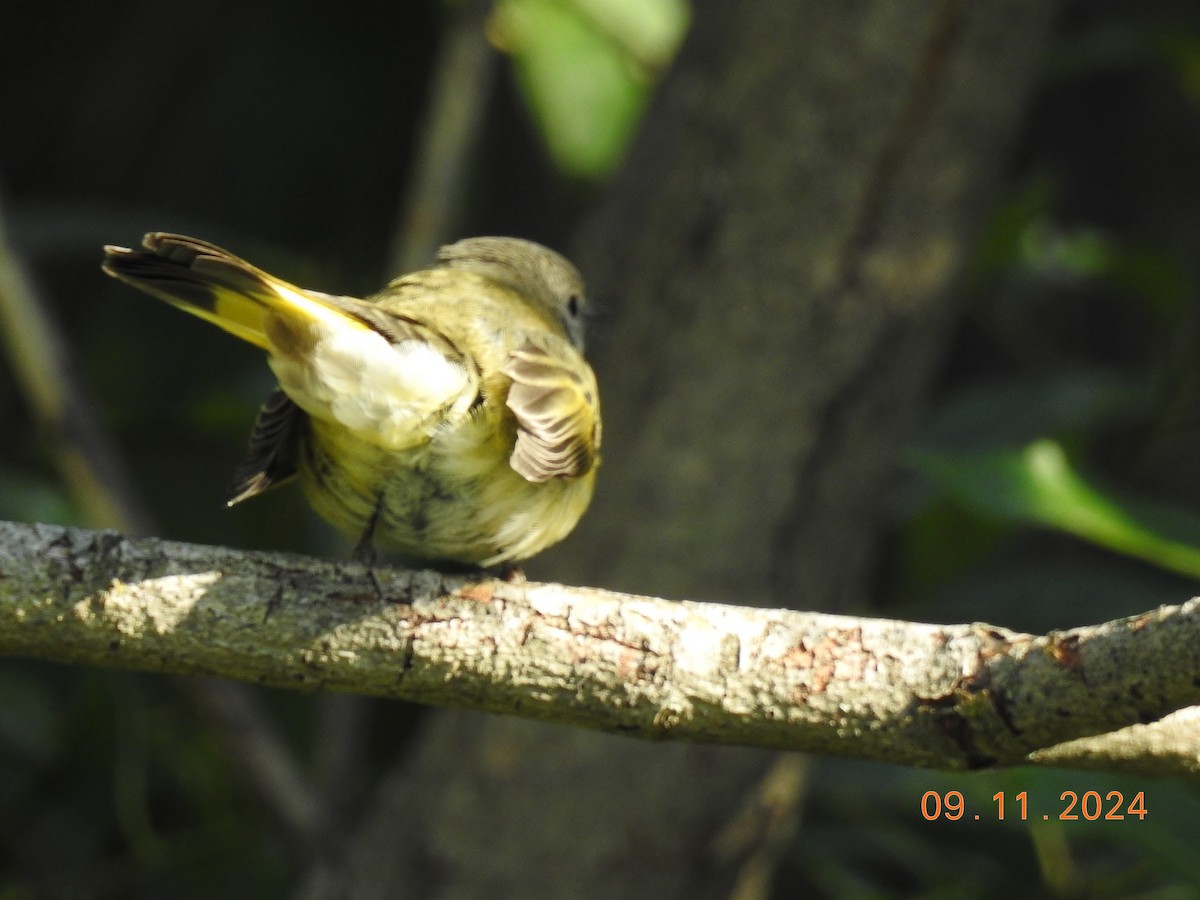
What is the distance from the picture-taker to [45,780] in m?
4.27

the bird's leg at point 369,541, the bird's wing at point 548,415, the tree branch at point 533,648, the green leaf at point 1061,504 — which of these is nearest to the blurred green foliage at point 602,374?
the green leaf at point 1061,504

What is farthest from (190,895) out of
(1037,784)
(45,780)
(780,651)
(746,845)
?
(780,651)

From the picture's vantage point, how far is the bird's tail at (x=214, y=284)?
198 cm

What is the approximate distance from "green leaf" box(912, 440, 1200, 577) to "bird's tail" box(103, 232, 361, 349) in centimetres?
134

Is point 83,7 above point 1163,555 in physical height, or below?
above

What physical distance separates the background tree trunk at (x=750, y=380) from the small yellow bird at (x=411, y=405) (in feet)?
2.11

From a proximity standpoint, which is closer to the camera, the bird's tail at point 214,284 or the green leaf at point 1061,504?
the bird's tail at point 214,284

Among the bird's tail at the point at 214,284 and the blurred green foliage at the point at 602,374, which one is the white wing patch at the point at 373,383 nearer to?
the bird's tail at the point at 214,284

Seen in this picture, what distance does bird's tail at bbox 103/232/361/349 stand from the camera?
1982mm

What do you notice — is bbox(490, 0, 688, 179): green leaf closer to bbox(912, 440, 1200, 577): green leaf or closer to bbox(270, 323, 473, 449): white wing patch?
bbox(912, 440, 1200, 577): green leaf

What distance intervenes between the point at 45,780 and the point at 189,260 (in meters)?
2.81

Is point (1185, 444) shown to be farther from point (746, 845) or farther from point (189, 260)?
point (189, 260)

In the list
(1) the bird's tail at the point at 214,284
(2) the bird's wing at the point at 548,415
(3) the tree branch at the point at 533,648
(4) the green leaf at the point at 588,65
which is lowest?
(3) the tree branch at the point at 533,648

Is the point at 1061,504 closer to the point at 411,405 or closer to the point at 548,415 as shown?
the point at 548,415
